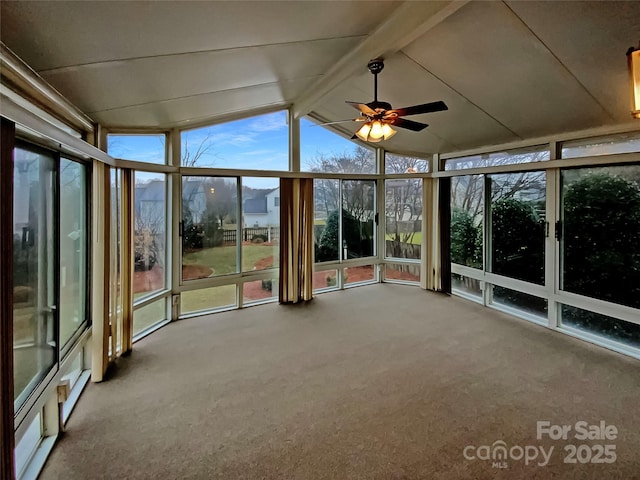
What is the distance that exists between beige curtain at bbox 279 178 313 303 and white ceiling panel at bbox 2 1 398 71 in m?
2.65

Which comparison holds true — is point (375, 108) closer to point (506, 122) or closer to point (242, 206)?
point (506, 122)

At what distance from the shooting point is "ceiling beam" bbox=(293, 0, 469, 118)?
99.4 inches

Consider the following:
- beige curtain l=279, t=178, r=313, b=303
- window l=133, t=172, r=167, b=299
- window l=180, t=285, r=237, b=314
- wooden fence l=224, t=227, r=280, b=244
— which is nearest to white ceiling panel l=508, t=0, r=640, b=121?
beige curtain l=279, t=178, r=313, b=303

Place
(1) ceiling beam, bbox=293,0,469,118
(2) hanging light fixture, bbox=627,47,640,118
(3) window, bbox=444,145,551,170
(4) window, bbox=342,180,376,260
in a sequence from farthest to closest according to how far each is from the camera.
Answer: (4) window, bbox=342,180,376,260 → (3) window, bbox=444,145,551,170 → (1) ceiling beam, bbox=293,0,469,118 → (2) hanging light fixture, bbox=627,47,640,118

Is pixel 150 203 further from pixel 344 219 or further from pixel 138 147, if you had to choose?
pixel 344 219

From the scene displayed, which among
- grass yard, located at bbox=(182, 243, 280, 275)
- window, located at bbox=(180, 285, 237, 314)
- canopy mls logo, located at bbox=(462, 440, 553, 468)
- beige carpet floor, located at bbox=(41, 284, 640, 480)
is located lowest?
canopy mls logo, located at bbox=(462, 440, 553, 468)

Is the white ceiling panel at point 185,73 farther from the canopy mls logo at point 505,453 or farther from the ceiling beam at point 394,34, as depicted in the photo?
the canopy mls logo at point 505,453

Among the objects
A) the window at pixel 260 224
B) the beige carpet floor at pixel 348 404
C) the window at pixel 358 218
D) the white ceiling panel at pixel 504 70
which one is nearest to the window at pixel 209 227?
the window at pixel 260 224

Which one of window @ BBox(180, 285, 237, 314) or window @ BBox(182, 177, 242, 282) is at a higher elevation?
window @ BBox(182, 177, 242, 282)

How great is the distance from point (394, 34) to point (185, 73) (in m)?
1.87

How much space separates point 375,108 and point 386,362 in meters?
2.46

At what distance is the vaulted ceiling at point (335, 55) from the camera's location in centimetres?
192

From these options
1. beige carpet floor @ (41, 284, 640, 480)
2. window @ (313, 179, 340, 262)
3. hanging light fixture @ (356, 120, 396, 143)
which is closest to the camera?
beige carpet floor @ (41, 284, 640, 480)

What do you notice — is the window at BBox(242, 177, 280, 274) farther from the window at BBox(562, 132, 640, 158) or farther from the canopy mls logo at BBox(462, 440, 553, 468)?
the window at BBox(562, 132, 640, 158)
